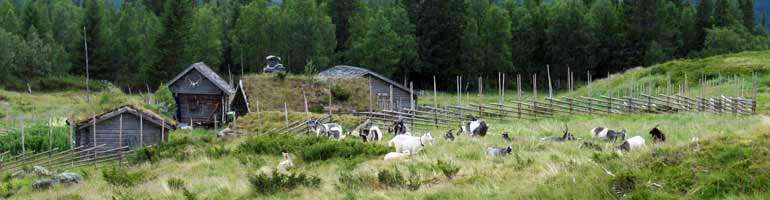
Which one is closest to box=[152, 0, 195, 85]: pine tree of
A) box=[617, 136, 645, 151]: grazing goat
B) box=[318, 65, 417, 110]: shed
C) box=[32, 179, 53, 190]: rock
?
box=[318, 65, 417, 110]: shed

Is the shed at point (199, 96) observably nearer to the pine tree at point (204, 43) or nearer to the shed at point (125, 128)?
the shed at point (125, 128)

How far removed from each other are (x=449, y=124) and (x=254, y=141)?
7627mm

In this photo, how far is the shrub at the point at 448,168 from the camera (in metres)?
12.1

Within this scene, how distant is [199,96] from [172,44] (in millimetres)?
20108

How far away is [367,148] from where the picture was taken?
16.1 m

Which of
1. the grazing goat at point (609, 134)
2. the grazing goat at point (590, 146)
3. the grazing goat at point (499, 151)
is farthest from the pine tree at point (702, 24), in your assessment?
the grazing goat at point (499, 151)

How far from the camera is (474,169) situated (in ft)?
41.3

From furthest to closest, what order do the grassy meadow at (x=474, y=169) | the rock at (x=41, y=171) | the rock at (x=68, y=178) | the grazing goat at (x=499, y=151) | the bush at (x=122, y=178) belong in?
1. the rock at (x=41, y=171)
2. the rock at (x=68, y=178)
3. the bush at (x=122, y=178)
4. the grazing goat at (x=499, y=151)
5. the grassy meadow at (x=474, y=169)

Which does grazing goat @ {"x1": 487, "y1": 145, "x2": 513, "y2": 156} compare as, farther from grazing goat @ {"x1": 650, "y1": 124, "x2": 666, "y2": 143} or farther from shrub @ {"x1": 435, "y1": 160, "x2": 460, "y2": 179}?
grazing goat @ {"x1": 650, "y1": 124, "x2": 666, "y2": 143}

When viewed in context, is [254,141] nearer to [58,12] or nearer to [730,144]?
[730,144]

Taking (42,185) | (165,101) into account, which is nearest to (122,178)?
(42,185)

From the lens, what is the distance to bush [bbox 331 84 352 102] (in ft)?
106

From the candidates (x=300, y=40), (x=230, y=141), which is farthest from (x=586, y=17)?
(x=230, y=141)

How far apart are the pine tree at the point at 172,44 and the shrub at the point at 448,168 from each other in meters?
45.5
